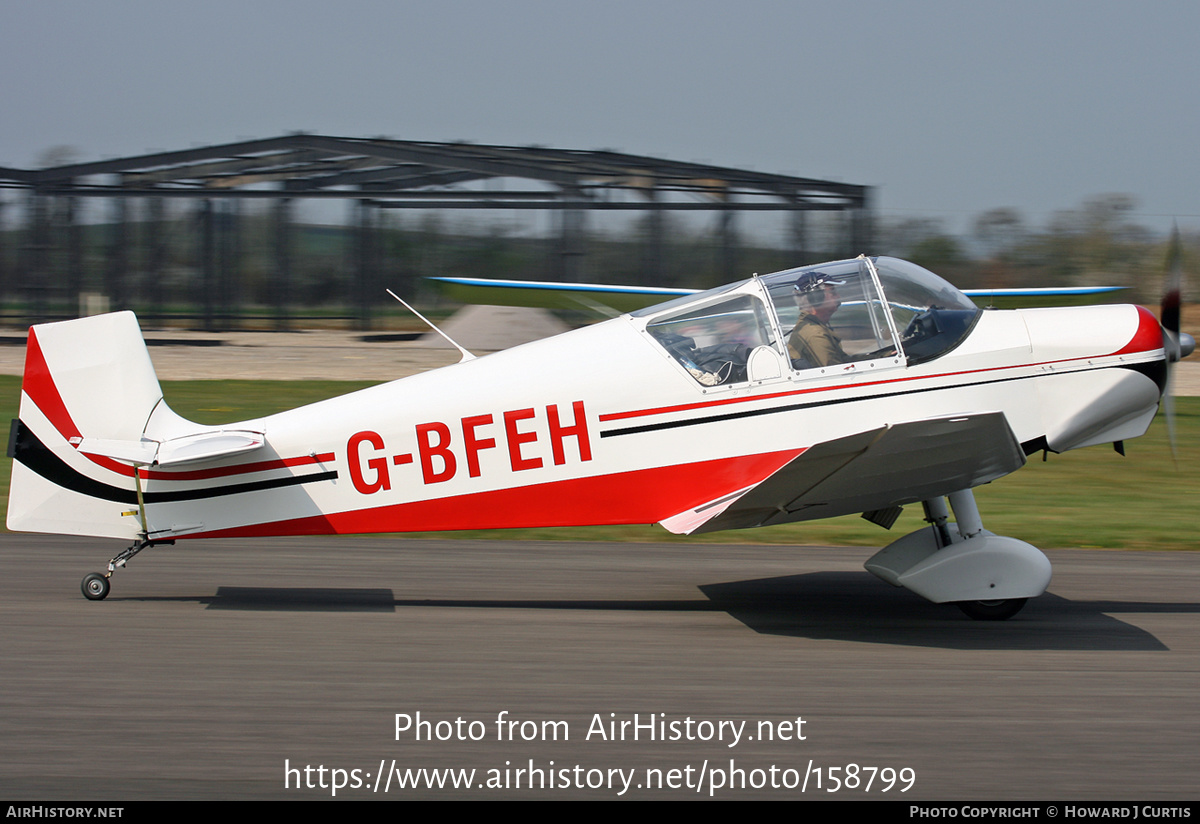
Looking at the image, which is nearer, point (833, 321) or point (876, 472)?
point (876, 472)

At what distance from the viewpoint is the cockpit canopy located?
5762 mm

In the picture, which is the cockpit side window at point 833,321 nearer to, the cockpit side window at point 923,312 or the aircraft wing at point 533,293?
the cockpit side window at point 923,312

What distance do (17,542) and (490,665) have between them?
185 inches

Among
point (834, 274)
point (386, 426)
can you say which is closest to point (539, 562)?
point (386, 426)

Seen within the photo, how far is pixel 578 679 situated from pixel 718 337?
208 cm

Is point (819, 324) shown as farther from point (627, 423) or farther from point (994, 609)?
point (994, 609)

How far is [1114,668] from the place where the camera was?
5203mm

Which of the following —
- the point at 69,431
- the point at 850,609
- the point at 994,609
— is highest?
the point at 69,431

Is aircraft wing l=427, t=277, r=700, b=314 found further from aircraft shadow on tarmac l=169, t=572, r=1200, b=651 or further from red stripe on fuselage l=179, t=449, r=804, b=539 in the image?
aircraft shadow on tarmac l=169, t=572, r=1200, b=651

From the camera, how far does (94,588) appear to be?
6.11 meters

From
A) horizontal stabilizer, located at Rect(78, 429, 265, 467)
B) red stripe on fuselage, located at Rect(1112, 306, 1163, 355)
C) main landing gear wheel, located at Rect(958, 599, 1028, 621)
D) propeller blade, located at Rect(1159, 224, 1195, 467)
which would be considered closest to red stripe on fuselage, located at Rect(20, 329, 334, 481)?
horizontal stabilizer, located at Rect(78, 429, 265, 467)

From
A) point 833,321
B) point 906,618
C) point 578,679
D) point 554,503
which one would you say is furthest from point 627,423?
Result: point 906,618
